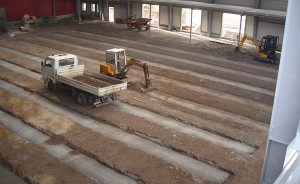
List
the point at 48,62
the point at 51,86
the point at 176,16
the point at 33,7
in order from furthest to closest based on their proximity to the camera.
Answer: the point at 33,7 → the point at 176,16 → the point at 48,62 → the point at 51,86

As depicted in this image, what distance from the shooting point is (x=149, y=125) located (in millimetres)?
15836

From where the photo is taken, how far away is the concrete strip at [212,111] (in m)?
16.3

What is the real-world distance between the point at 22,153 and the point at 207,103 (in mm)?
9930

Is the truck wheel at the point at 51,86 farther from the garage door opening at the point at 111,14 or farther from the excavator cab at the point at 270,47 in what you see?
the garage door opening at the point at 111,14

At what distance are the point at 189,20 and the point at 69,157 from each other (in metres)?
26.5

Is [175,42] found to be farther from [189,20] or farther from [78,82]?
[78,82]

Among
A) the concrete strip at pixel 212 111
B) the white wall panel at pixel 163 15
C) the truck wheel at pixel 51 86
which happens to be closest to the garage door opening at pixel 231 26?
the white wall panel at pixel 163 15

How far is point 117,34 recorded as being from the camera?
36.1 meters

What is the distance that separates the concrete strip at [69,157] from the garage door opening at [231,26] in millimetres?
23699

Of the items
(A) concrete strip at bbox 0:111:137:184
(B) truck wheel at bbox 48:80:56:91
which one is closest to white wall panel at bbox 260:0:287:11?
(B) truck wheel at bbox 48:80:56:91

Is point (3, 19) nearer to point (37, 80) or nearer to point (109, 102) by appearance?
point (37, 80)

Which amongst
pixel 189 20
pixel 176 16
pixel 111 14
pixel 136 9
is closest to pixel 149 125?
pixel 189 20

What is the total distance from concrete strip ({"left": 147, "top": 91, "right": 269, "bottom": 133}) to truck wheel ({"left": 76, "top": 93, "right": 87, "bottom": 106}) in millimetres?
3991

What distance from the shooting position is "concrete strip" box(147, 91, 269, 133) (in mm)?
16264
